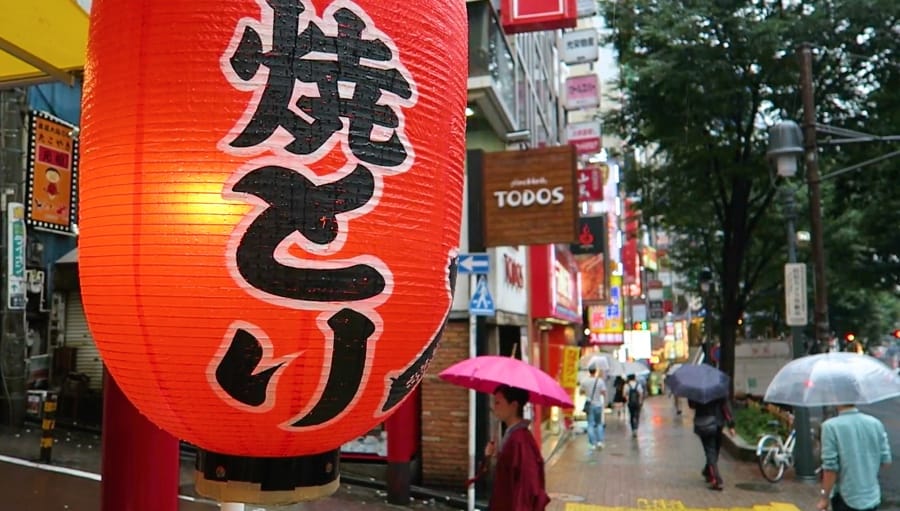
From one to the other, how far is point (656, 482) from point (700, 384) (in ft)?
7.65

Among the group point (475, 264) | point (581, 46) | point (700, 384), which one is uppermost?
point (581, 46)

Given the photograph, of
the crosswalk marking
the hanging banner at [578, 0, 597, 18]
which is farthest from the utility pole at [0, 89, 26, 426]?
the hanging banner at [578, 0, 597, 18]

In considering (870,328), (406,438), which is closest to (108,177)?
(406,438)

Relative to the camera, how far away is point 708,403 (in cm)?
1396

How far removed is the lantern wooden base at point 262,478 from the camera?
295 centimetres

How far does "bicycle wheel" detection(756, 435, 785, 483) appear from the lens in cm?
1441

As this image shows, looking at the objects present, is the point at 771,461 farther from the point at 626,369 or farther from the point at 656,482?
the point at 626,369

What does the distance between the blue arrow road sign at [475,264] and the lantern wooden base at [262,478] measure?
25.0 ft

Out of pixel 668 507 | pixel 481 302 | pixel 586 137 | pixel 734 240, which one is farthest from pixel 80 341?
pixel 734 240

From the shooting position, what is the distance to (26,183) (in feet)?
44.6

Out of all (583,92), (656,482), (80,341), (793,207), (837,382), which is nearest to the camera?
(837,382)

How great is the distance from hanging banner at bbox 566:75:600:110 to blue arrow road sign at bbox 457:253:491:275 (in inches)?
515

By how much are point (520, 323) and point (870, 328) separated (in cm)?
4327

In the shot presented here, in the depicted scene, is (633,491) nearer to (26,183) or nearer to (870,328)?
(26,183)
